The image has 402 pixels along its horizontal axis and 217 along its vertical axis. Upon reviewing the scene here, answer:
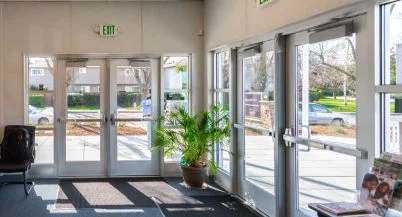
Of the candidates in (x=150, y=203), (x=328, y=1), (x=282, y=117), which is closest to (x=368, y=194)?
(x=328, y=1)

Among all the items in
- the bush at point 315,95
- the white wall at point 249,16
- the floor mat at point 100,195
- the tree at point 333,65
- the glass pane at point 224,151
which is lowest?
the floor mat at point 100,195

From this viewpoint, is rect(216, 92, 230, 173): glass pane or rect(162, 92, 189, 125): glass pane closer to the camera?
rect(216, 92, 230, 173): glass pane

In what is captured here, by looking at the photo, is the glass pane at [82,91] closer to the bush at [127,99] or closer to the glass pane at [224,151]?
the bush at [127,99]

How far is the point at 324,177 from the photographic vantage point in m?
3.98

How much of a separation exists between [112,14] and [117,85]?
1.15 meters

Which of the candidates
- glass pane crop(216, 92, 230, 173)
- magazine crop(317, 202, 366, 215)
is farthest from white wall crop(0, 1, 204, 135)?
magazine crop(317, 202, 366, 215)

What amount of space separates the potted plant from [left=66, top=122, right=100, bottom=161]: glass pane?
4.48 ft

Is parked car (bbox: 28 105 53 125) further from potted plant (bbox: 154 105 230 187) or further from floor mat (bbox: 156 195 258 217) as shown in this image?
floor mat (bbox: 156 195 258 217)

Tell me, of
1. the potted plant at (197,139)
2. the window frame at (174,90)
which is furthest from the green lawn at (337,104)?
the window frame at (174,90)

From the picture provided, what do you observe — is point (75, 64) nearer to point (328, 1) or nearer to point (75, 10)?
point (75, 10)

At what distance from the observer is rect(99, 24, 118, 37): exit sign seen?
7.05 metres

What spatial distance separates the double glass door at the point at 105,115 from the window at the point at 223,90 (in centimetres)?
111

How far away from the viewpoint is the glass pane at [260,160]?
5.05 m

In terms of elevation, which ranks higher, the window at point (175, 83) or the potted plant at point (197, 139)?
the window at point (175, 83)
